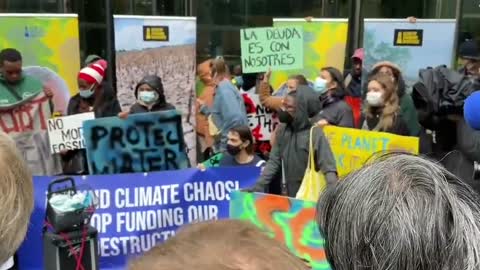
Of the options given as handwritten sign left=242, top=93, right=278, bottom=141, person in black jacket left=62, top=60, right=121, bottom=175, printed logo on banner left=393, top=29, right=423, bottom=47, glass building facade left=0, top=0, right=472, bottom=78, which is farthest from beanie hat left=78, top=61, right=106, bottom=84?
glass building facade left=0, top=0, right=472, bottom=78

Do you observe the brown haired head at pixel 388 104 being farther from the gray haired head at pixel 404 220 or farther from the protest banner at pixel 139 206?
the gray haired head at pixel 404 220

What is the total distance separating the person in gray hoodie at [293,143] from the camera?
16.3 feet

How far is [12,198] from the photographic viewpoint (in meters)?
1.52

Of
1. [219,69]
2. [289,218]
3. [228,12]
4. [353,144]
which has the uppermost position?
[228,12]

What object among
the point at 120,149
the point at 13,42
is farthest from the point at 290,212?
the point at 13,42

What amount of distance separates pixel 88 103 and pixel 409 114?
2.94m

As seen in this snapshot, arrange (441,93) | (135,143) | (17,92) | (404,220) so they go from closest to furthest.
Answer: (404,220) → (441,93) → (135,143) → (17,92)

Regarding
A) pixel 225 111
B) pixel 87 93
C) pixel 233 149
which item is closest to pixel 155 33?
pixel 87 93

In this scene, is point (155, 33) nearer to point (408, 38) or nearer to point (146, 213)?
point (408, 38)

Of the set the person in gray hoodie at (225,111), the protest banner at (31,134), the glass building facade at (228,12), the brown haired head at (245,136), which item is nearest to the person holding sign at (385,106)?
the brown haired head at (245,136)

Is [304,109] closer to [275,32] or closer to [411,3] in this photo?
[275,32]

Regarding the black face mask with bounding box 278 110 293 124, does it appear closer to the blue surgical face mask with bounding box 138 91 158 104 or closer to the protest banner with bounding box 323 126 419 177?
the protest banner with bounding box 323 126 419 177

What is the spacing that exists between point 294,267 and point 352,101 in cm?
676

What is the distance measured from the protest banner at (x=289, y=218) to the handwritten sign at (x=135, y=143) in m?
1.26
